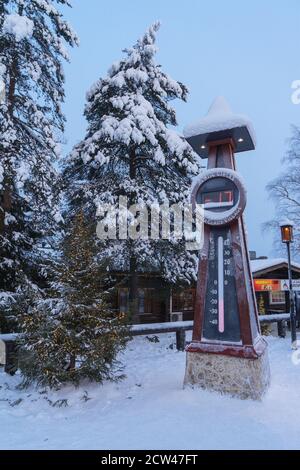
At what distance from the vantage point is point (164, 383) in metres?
7.15

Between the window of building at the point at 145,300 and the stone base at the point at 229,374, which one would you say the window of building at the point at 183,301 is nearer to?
the window of building at the point at 145,300

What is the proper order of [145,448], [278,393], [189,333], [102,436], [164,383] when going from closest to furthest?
[145,448]
[102,436]
[278,393]
[164,383]
[189,333]

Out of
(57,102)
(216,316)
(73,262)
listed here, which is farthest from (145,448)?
(57,102)

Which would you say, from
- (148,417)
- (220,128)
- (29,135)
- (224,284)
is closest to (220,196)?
(220,128)

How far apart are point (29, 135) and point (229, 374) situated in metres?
9.49

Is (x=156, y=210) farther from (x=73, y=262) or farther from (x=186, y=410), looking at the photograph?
(x=186, y=410)

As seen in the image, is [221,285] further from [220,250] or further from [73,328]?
[73,328]

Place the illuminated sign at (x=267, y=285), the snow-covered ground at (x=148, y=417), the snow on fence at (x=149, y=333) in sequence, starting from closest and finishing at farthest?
the snow-covered ground at (x=148, y=417) < the snow on fence at (x=149, y=333) < the illuminated sign at (x=267, y=285)

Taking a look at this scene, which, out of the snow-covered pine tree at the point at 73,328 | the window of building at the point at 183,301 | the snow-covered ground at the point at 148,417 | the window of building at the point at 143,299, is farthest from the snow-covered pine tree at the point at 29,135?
the window of building at the point at 183,301

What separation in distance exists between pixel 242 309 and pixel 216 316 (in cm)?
51

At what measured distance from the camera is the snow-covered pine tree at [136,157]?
13.2 metres

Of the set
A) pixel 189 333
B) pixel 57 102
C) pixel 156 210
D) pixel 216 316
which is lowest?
pixel 189 333

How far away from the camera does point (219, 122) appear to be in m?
6.95

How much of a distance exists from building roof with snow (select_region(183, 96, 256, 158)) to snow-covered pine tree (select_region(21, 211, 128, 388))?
9.31 feet
